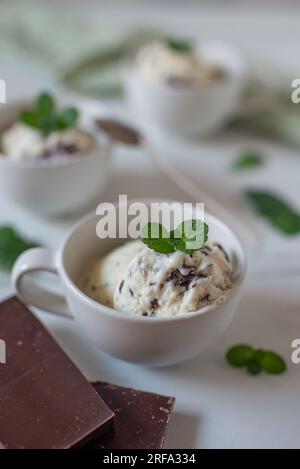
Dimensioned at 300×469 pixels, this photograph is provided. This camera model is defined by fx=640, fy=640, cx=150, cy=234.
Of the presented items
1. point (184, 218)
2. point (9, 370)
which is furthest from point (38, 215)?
point (9, 370)

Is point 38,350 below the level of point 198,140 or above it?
below

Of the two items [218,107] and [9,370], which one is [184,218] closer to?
[9,370]

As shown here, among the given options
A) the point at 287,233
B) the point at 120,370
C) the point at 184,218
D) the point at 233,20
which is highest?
the point at 233,20

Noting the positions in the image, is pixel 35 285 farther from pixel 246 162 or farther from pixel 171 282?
pixel 246 162

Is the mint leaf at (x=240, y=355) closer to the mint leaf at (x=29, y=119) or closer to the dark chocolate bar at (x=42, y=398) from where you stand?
the dark chocolate bar at (x=42, y=398)

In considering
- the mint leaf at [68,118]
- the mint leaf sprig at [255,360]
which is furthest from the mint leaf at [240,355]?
the mint leaf at [68,118]

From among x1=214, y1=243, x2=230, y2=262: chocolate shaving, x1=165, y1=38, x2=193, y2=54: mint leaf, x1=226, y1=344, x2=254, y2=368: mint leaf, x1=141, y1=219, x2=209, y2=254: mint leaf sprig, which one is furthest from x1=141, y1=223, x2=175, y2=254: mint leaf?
x1=165, y1=38, x2=193, y2=54: mint leaf

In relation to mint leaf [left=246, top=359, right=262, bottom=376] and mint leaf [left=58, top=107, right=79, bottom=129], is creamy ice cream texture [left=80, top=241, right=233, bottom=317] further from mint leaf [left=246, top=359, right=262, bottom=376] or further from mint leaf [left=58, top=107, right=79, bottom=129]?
mint leaf [left=58, top=107, right=79, bottom=129]
